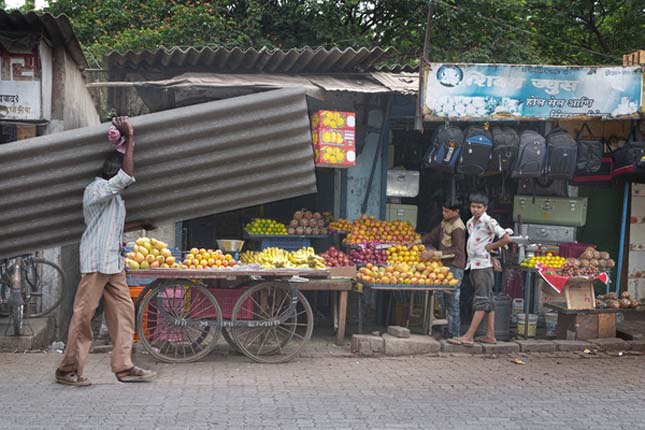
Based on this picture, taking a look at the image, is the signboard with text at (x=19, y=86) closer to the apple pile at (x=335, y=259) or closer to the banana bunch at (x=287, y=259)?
the banana bunch at (x=287, y=259)

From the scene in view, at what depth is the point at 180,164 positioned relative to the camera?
13.2 ft

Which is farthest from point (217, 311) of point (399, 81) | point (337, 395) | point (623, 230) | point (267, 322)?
point (623, 230)

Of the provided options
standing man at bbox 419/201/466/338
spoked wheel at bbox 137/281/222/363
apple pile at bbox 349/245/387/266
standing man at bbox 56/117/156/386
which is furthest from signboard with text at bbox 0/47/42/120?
standing man at bbox 419/201/466/338

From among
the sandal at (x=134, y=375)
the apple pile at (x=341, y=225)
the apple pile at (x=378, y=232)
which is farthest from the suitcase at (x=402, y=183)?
the sandal at (x=134, y=375)

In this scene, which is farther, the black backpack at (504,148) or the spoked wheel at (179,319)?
the black backpack at (504,148)

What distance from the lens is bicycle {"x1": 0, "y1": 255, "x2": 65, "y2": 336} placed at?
859 cm

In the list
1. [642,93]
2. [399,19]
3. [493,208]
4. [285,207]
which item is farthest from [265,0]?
[642,93]

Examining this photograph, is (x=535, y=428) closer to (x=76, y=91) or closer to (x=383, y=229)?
(x=383, y=229)

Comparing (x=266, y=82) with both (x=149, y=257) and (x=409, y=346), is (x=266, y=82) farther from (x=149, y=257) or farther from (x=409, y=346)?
(x=409, y=346)

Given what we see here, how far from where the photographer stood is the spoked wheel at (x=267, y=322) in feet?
26.1

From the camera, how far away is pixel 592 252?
32.4 ft

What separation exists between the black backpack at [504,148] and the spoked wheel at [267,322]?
10.7 feet

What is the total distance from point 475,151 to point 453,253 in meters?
1.36

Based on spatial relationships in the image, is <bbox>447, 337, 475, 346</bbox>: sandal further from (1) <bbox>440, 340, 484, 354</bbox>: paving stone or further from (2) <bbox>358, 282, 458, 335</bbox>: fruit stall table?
(2) <bbox>358, 282, 458, 335</bbox>: fruit stall table
